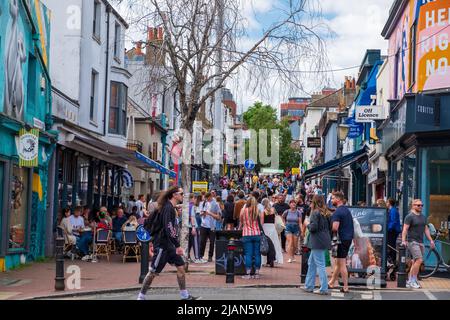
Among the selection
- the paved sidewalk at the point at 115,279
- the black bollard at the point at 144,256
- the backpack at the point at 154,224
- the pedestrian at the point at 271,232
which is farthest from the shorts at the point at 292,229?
the backpack at the point at 154,224

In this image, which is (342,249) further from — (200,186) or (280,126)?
(280,126)

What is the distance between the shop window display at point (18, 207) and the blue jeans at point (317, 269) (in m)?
7.48

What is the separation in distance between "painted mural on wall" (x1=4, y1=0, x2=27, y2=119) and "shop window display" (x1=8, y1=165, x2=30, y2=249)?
5.16ft

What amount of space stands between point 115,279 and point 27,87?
6.22 metres

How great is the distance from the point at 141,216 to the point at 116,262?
13.0 ft

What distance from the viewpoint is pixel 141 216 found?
26.2 metres

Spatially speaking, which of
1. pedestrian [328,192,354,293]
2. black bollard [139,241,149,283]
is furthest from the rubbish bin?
pedestrian [328,192,354,293]

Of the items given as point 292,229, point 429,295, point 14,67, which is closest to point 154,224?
point 429,295

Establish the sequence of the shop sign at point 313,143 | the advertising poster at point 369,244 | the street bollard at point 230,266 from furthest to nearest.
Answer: the shop sign at point 313,143 → the advertising poster at point 369,244 → the street bollard at point 230,266

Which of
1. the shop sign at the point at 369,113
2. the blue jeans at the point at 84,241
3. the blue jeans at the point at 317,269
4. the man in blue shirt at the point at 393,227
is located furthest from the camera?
the shop sign at the point at 369,113

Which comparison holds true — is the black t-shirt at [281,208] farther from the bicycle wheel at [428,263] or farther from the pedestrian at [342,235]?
the pedestrian at [342,235]

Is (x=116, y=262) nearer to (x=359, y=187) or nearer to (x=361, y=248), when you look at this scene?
(x=361, y=248)

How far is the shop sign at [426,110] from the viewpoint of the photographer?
19.0m
